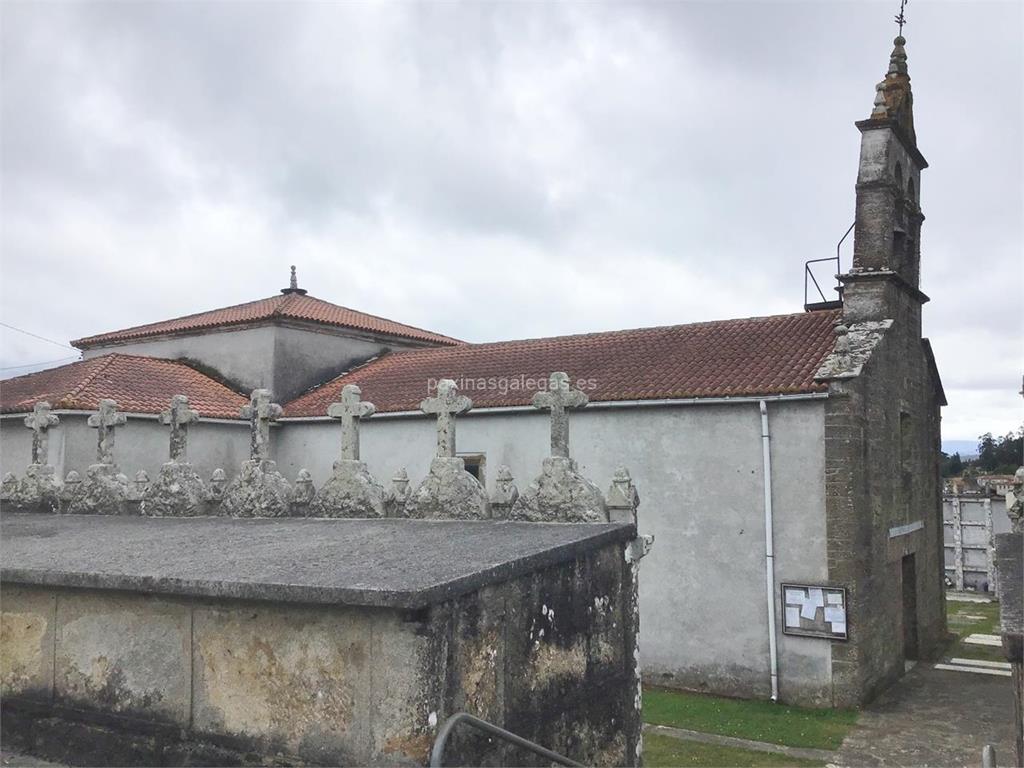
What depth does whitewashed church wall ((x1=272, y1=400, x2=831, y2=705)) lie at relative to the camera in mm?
13383

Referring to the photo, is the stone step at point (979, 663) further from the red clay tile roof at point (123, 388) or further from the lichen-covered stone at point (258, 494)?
the red clay tile roof at point (123, 388)

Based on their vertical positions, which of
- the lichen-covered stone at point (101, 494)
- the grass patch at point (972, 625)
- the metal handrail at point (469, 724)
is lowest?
the grass patch at point (972, 625)

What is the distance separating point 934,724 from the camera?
12.2m

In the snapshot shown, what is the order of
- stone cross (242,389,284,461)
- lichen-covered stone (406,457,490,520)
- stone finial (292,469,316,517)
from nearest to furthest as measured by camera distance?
lichen-covered stone (406,457,490,520)
stone finial (292,469,316,517)
stone cross (242,389,284,461)

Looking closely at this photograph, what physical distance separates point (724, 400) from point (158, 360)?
14.9 m

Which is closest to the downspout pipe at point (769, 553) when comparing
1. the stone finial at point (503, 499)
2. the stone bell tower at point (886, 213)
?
the stone bell tower at point (886, 213)

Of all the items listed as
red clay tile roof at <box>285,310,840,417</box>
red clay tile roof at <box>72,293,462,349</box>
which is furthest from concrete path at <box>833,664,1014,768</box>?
red clay tile roof at <box>72,293,462,349</box>

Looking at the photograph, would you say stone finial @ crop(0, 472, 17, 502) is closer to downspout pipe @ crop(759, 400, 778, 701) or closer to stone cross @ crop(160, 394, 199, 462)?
stone cross @ crop(160, 394, 199, 462)

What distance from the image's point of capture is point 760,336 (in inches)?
639

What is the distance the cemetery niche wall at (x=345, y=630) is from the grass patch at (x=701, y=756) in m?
4.46

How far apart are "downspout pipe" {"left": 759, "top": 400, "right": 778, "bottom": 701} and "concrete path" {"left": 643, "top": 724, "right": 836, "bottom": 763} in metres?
2.16

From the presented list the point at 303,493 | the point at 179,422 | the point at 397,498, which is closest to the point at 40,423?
the point at 179,422

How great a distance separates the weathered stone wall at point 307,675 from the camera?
4195mm

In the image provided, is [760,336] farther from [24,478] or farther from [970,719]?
[24,478]
